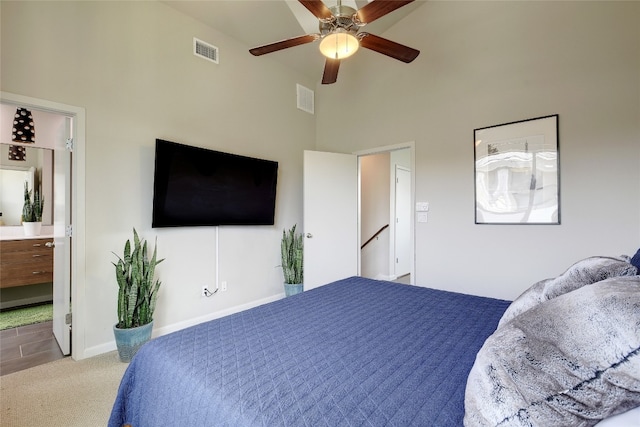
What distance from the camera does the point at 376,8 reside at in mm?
1834

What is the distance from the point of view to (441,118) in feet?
10.2

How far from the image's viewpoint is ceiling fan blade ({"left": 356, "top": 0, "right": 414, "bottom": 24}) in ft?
5.76

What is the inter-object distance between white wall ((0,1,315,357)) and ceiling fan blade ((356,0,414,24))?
1871 mm

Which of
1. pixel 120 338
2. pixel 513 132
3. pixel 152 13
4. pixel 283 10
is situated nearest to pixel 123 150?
pixel 152 13

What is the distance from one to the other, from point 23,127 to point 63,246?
2.23 m

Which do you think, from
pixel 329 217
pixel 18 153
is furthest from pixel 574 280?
pixel 18 153

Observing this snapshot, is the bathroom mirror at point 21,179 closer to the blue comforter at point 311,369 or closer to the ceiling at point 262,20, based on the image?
the ceiling at point 262,20

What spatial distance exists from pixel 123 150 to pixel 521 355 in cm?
296

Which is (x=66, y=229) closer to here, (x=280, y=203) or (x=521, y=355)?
(x=280, y=203)

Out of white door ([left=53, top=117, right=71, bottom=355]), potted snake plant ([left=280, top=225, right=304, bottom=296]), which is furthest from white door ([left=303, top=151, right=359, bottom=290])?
white door ([left=53, top=117, right=71, bottom=355])

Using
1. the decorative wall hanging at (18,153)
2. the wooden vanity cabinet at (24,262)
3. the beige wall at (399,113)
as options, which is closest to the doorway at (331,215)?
the beige wall at (399,113)

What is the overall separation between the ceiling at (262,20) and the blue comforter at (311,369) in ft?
7.29

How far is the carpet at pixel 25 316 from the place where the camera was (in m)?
3.06

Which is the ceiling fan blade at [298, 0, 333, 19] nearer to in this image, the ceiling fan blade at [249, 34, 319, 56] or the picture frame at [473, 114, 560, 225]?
the ceiling fan blade at [249, 34, 319, 56]
